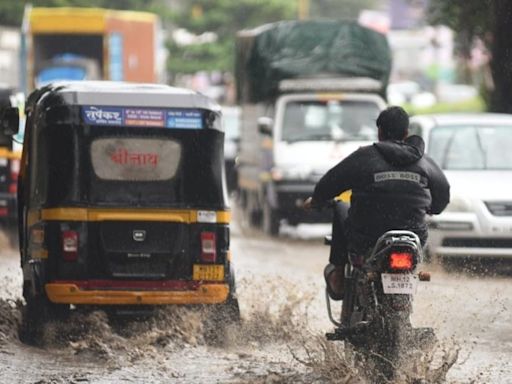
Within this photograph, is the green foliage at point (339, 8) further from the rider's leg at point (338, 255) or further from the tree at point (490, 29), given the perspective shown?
the rider's leg at point (338, 255)

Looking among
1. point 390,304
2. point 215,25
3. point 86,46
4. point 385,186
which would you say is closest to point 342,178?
point 385,186

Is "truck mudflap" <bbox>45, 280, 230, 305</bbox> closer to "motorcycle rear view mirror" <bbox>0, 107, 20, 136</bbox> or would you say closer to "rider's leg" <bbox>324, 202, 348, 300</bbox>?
"motorcycle rear view mirror" <bbox>0, 107, 20, 136</bbox>

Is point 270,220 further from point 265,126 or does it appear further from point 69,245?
point 69,245

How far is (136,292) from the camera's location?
1130 cm

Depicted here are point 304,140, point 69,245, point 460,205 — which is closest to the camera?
point 69,245

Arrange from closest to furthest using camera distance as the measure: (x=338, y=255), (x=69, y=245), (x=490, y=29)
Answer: (x=338, y=255) < (x=69, y=245) < (x=490, y=29)

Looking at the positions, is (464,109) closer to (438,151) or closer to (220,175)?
(438,151)

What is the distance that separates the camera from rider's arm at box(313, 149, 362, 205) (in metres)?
9.27

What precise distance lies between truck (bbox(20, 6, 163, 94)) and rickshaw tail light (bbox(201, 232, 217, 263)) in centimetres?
2375

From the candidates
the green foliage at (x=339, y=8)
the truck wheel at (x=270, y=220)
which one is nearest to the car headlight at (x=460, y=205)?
the truck wheel at (x=270, y=220)

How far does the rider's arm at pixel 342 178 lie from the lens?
30.4ft

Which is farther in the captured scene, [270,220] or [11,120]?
[270,220]

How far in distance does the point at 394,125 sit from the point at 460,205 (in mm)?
7303

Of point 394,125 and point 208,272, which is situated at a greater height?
point 394,125
